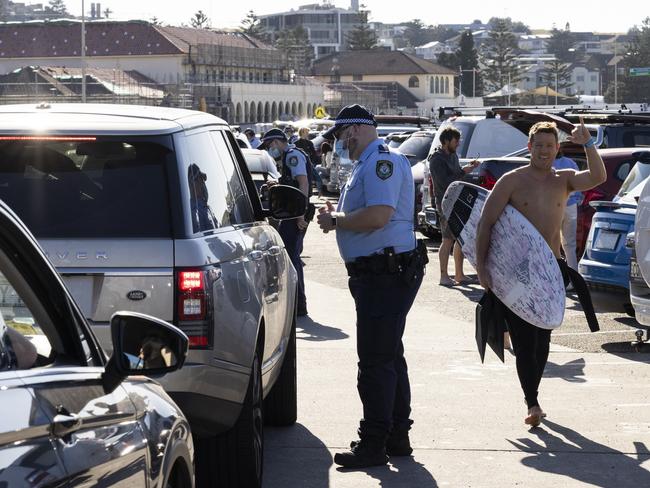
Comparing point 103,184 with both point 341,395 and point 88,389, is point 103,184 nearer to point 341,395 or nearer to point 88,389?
point 88,389

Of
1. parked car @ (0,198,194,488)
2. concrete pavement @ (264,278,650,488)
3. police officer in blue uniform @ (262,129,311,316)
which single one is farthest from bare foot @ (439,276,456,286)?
parked car @ (0,198,194,488)

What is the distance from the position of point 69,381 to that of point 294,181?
465 inches

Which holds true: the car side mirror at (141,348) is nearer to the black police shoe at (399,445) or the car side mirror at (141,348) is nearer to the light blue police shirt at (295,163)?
the black police shoe at (399,445)

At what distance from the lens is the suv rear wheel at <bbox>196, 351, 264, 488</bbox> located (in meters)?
6.39

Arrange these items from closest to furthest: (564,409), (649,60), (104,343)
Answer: (104,343) → (564,409) → (649,60)

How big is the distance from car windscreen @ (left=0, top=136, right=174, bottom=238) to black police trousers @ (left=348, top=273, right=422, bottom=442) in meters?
1.77

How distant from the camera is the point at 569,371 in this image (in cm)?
1059

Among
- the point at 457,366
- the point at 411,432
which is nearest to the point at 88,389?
the point at 411,432

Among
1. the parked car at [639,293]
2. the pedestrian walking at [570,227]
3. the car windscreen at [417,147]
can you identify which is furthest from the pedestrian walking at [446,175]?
the car windscreen at [417,147]

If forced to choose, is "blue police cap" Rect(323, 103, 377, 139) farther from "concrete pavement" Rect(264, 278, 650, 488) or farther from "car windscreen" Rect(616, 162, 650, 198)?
"car windscreen" Rect(616, 162, 650, 198)

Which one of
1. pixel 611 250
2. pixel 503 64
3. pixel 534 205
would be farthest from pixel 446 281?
pixel 503 64

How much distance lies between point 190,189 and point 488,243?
3.05 m

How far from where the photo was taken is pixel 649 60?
187750mm

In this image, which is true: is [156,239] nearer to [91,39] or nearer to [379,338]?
[379,338]
